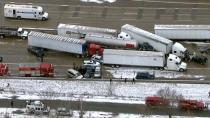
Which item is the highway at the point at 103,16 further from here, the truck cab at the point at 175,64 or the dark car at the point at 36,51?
the truck cab at the point at 175,64

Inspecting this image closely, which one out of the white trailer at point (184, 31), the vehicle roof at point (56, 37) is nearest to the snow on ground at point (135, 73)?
the vehicle roof at point (56, 37)

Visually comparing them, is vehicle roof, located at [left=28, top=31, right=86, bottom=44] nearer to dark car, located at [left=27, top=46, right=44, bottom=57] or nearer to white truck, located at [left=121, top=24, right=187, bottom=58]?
dark car, located at [left=27, top=46, right=44, bottom=57]

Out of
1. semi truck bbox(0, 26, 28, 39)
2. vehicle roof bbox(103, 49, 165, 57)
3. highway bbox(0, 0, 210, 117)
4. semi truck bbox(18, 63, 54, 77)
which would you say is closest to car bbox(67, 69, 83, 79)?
highway bbox(0, 0, 210, 117)

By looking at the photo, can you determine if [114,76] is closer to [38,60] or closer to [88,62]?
[88,62]

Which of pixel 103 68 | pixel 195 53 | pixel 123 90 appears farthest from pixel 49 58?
pixel 195 53

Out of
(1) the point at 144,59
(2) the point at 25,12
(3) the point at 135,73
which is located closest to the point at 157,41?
(1) the point at 144,59

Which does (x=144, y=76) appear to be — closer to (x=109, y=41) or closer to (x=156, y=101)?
(x=156, y=101)
